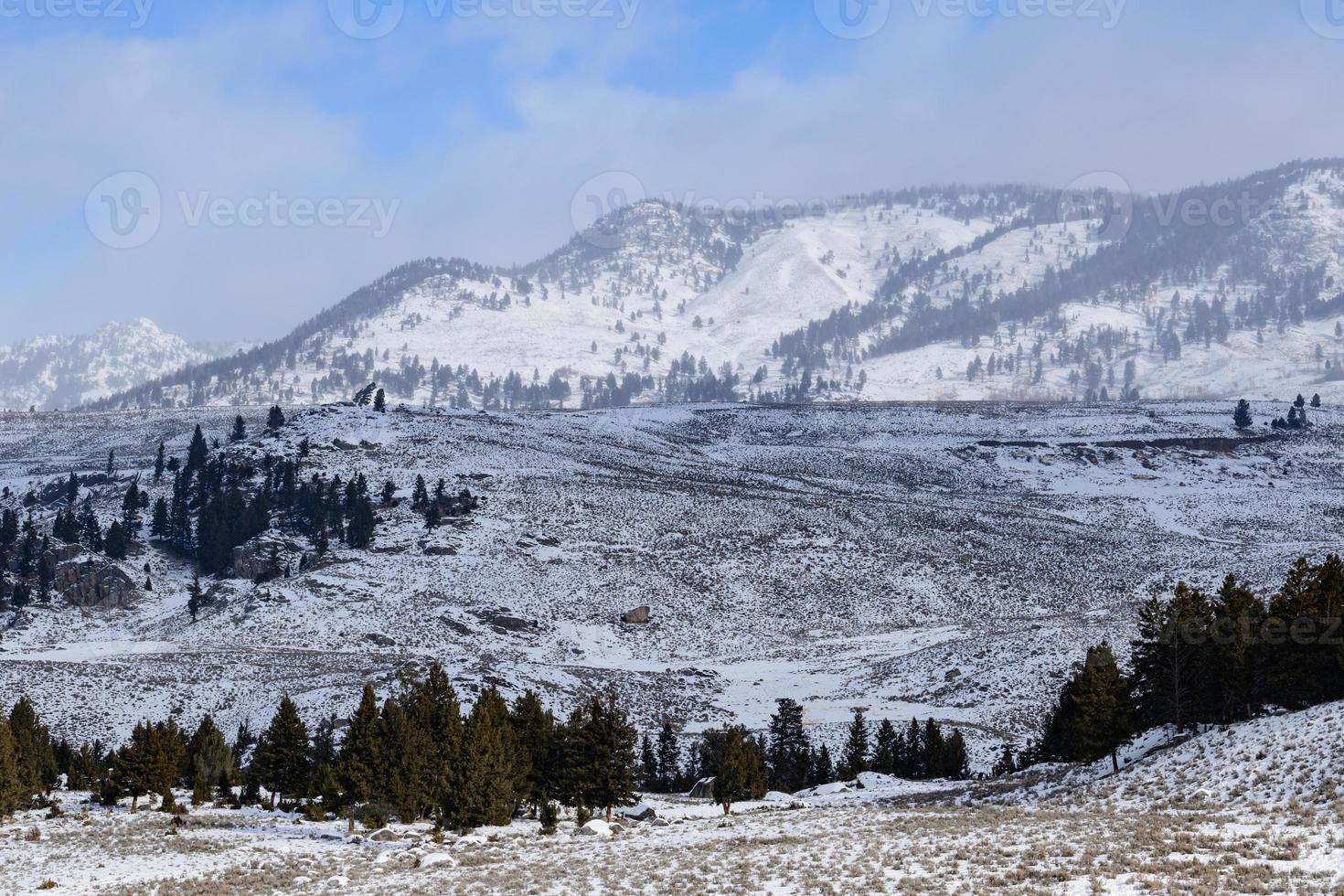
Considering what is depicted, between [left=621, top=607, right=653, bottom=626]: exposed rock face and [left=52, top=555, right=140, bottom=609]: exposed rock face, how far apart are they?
1936 inches

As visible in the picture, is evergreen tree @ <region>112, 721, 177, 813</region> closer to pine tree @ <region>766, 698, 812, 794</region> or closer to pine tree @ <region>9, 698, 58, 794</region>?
pine tree @ <region>9, 698, 58, 794</region>

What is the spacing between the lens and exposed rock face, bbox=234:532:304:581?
394ft

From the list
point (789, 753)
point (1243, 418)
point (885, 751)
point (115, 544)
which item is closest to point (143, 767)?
point (789, 753)

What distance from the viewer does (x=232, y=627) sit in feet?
347

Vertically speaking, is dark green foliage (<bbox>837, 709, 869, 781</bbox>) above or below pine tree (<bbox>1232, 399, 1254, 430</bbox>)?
below

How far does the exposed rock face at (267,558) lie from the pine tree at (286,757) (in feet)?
222

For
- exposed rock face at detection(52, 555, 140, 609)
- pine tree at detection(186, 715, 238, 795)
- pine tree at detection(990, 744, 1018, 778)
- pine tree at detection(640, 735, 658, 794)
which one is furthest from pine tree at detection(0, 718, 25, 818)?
exposed rock face at detection(52, 555, 140, 609)

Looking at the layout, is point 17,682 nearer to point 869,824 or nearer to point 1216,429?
point 869,824

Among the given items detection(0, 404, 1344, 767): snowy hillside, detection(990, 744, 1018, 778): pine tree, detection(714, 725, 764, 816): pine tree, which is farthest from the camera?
detection(0, 404, 1344, 767): snowy hillside

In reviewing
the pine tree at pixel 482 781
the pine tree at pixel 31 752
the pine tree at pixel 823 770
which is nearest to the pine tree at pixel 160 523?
the pine tree at pixel 31 752

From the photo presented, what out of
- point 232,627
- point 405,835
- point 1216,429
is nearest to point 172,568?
point 232,627

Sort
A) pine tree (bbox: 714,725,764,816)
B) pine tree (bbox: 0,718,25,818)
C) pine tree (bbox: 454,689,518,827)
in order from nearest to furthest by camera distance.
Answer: pine tree (bbox: 454,689,518,827), pine tree (bbox: 0,718,25,818), pine tree (bbox: 714,725,764,816)

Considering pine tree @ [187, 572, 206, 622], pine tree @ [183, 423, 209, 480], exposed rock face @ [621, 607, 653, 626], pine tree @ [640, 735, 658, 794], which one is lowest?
pine tree @ [640, 735, 658, 794]

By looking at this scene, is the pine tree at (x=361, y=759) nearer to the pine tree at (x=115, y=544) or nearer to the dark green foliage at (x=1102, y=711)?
→ the dark green foliage at (x=1102, y=711)
